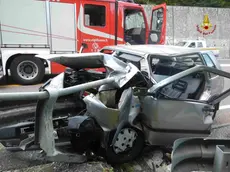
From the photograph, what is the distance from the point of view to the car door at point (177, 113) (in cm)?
291

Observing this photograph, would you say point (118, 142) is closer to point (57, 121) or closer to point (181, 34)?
point (57, 121)

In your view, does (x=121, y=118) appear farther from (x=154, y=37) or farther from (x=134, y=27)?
(x=134, y=27)

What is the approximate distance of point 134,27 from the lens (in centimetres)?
847

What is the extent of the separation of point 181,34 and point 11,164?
57.0 feet

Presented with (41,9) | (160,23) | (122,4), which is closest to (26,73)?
(41,9)

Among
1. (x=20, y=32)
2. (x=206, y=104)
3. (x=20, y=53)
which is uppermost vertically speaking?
(x=20, y=32)

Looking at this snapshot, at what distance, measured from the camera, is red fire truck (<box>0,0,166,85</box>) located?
7035 millimetres

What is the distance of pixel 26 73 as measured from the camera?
740cm

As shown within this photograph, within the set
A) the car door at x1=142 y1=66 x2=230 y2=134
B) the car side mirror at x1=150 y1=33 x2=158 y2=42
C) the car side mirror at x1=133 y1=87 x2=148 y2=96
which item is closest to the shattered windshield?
the car door at x1=142 y1=66 x2=230 y2=134

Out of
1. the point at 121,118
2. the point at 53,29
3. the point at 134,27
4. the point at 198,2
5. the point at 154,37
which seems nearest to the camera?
the point at 121,118

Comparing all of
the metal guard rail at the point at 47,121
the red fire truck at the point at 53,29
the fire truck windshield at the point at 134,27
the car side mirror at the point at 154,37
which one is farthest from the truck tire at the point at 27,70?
the metal guard rail at the point at 47,121

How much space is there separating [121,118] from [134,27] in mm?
6242

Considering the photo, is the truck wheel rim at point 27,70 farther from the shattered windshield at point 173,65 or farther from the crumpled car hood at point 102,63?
the shattered windshield at point 173,65

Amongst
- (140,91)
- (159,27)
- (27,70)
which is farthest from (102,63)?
(159,27)
